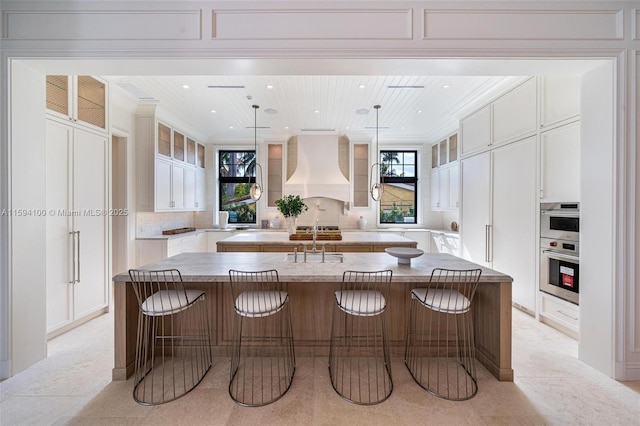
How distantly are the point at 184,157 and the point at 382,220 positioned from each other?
14.6 ft

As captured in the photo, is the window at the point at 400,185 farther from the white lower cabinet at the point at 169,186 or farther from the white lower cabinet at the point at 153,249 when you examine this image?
the white lower cabinet at the point at 153,249

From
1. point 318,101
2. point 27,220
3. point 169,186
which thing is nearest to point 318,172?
point 318,101

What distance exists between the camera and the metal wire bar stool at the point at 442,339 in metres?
2.12

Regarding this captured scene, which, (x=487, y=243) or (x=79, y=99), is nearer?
(x=79, y=99)

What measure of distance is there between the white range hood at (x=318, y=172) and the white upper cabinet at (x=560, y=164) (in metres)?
3.38

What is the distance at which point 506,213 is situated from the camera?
11.8 feet

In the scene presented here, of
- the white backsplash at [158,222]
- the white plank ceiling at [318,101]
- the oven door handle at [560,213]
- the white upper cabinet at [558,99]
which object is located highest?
the white plank ceiling at [318,101]

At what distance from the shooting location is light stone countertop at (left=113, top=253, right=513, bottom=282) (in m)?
2.13

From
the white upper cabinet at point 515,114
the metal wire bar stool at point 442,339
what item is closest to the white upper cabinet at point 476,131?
the white upper cabinet at point 515,114

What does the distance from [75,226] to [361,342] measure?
3.27 metres

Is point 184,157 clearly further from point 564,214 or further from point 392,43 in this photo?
point 564,214

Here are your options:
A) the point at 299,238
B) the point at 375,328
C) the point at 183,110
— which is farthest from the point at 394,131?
the point at 375,328

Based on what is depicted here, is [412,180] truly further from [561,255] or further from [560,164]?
[561,255]

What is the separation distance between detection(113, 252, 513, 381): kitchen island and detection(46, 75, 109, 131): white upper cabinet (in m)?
1.98
